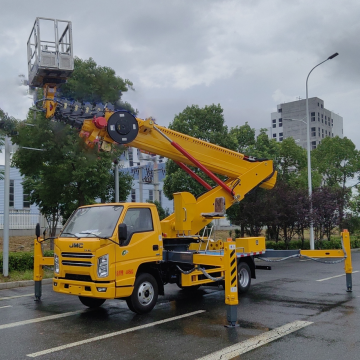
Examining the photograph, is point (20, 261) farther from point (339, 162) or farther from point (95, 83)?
point (339, 162)

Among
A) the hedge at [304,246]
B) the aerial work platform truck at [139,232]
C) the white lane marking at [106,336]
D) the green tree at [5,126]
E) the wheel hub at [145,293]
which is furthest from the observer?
the hedge at [304,246]

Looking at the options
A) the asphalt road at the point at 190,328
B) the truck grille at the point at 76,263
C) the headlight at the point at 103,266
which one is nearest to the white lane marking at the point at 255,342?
the asphalt road at the point at 190,328

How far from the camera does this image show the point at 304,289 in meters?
11.8

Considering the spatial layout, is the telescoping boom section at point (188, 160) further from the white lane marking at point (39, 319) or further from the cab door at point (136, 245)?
the white lane marking at point (39, 319)

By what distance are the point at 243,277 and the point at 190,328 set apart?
3.96 m

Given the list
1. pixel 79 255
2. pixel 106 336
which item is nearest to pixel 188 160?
pixel 79 255

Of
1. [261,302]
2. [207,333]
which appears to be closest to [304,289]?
[261,302]

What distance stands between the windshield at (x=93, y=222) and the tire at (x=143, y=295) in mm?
1161

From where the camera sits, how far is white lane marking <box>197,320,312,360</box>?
6.06 m

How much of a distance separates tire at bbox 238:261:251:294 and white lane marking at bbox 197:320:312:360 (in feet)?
10.4

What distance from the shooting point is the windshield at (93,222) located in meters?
8.66

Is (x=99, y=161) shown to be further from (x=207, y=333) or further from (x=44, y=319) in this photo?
(x=207, y=333)

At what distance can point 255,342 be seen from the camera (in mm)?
6672

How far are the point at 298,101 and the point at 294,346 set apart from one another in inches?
3507
